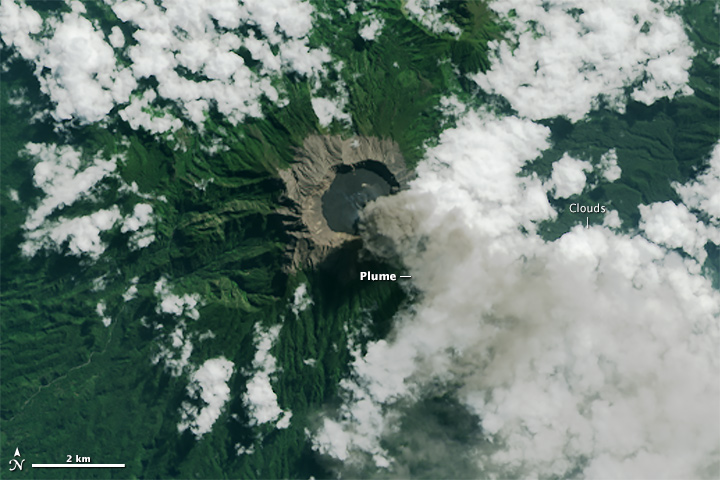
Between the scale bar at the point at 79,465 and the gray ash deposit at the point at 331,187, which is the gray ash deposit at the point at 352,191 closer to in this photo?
the gray ash deposit at the point at 331,187

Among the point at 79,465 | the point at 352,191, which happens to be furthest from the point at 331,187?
the point at 79,465

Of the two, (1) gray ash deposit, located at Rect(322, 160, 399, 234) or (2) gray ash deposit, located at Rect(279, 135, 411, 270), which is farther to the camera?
(1) gray ash deposit, located at Rect(322, 160, 399, 234)

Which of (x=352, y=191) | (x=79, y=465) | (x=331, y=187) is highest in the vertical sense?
(x=331, y=187)

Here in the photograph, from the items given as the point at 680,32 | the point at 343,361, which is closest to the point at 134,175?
the point at 343,361

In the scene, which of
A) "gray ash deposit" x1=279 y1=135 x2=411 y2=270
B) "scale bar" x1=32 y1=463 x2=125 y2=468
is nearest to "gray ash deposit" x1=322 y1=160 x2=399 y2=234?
"gray ash deposit" x1=279 y1=135 x2=411 y2=270

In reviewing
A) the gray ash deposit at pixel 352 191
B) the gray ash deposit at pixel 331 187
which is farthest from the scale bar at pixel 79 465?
the gray ash deposit at pixel 352 191

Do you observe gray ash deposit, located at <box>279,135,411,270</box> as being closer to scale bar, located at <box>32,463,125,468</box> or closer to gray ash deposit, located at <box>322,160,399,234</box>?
gray ash deposit, located at <box>322,160,399,234</box>

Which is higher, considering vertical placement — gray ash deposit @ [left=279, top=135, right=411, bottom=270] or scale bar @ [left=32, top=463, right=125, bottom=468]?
gray ash deposit @ [left=279, top=135, right=411, bottom=270]

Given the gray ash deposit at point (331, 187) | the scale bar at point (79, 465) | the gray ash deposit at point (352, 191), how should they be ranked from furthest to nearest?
the scale bar at point (79, 465) < the gray ash deposit at point (352, 191) < the gray ash deposit at point (331, 187)

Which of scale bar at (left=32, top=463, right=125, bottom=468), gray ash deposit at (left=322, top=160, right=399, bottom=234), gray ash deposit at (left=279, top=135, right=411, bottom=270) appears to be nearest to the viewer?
gray ash deposit at (left=279, top=135, right=411, bottom=270)

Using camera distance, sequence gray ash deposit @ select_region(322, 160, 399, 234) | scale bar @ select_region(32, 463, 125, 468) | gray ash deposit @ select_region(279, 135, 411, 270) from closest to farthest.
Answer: gray ash deposit @ select_region(279, 135, 411, 270) → gray ash deposit @ select_region(322, 160, 399, 234) → scale bar @ select_region(32, 463, 125, 468)

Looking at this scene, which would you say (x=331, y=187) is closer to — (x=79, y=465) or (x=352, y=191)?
(x=352, y=191)
